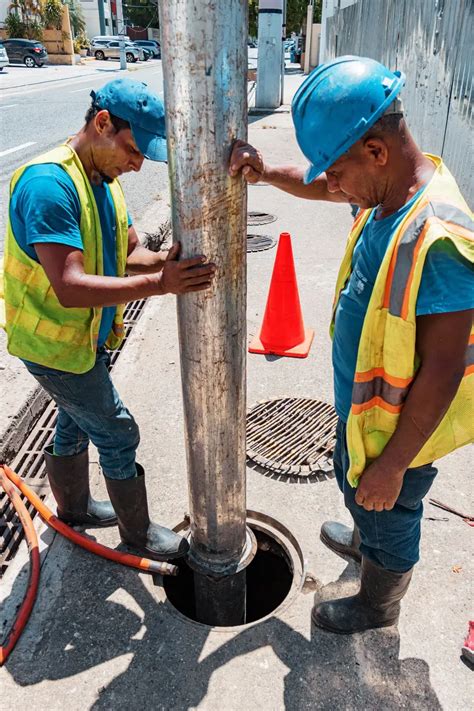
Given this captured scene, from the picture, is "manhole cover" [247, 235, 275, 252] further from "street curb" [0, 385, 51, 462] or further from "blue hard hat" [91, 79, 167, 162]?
"blue hard hat" [91, 79, 167, 162]

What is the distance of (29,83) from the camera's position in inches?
1025

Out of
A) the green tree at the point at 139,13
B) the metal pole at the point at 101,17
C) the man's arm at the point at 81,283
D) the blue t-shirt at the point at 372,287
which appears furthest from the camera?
the green tree at the point at 139,13

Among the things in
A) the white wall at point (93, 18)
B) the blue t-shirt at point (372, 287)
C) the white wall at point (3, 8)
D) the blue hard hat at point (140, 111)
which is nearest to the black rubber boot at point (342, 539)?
the blue t-shirt at point (372, 287)

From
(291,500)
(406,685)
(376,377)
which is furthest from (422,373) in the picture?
(291,500)

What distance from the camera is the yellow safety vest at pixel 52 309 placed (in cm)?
220

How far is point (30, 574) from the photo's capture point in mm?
2625

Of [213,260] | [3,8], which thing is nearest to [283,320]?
[213,260]

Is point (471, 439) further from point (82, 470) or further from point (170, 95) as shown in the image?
point (82, 470)

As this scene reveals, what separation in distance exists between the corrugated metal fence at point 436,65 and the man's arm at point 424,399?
443 centimetres

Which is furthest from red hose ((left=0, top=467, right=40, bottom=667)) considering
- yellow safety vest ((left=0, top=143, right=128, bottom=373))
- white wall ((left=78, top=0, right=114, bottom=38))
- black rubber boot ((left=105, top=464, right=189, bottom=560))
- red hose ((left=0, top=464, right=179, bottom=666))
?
white wall ((left=78, top=0, right=114, bottom=38))

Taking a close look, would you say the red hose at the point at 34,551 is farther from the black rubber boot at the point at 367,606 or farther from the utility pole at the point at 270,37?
the utility pole at the point at 270,37

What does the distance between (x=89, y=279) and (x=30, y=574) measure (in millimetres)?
1403

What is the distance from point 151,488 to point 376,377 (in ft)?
5.47

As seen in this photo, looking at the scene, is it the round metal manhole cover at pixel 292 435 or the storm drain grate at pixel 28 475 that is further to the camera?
the round metal manhole cover at pixel 292 435
